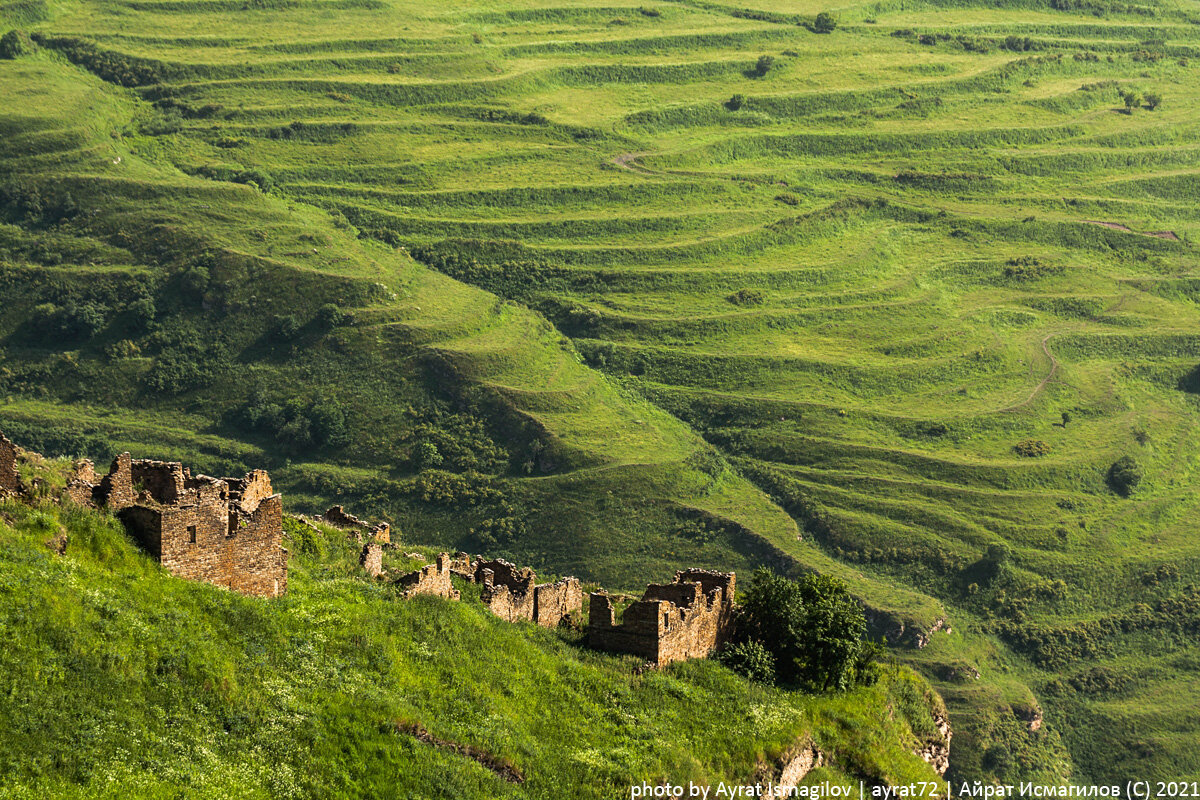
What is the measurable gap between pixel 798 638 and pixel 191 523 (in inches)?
840

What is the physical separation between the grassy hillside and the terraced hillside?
73748 millimetres

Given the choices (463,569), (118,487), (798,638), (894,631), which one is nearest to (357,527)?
(463,569)

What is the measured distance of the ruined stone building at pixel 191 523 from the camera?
34875 millimetres

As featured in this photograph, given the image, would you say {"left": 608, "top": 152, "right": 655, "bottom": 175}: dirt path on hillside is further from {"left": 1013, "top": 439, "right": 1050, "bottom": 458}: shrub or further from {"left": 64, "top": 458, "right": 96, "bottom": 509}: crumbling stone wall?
{"left": 64, "top": 458, "right": 96, "bottom": 509}: crumbling stone wall

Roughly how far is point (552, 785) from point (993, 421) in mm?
120596

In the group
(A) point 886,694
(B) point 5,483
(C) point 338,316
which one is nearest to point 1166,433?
(C) point 338,316

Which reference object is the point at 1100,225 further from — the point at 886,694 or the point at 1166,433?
the point at 886,694

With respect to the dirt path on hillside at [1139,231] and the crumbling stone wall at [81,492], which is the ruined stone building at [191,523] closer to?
the crumbling stone wall at [81,492]

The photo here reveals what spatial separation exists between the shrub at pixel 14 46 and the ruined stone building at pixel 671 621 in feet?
531

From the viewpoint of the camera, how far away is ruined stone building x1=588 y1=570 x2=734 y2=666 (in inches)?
1784

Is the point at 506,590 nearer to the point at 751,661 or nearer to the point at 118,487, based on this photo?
the point at 751,661

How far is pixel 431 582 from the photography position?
45031 mm

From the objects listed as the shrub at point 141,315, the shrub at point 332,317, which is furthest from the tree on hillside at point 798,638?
the shrub at point 141,315

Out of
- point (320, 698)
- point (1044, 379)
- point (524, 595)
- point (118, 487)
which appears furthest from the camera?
point (1044, 379)
